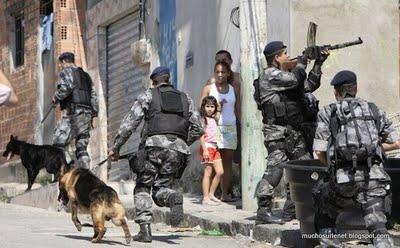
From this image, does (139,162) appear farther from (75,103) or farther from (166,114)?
(75,103)

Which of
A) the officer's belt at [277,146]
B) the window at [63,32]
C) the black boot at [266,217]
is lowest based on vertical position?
the black boot at [266,217]

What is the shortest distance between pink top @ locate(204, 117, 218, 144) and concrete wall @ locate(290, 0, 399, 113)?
1.27 metres

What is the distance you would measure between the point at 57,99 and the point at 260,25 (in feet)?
12.2

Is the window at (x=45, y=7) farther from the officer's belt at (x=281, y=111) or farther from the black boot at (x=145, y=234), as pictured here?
the black boot at (x=145, y=234)

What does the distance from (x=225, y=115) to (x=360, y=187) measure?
4764 mm

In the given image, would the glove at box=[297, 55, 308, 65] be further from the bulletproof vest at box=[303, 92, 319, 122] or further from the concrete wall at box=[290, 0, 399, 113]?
the concrete wall at box=[290, 0, 399, 113]

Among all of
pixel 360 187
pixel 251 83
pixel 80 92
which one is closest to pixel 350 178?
pixel 360 187

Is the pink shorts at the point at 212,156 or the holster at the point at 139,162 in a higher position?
the pink shorts at the point at 212,156

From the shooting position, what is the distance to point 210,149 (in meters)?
12.6

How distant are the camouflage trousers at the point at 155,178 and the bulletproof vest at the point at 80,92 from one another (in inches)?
169

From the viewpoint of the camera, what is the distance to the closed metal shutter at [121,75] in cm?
1745

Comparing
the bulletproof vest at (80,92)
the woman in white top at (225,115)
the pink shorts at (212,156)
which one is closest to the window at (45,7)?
the bulletproof vest at (80,92)

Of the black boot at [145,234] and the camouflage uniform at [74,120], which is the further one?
the camouflage uniform at [74,120]

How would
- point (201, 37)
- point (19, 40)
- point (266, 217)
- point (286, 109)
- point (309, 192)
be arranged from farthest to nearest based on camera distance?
point (19, 40), point (201, 37), point (266, 217), point (286, 109), point (309, 192)
